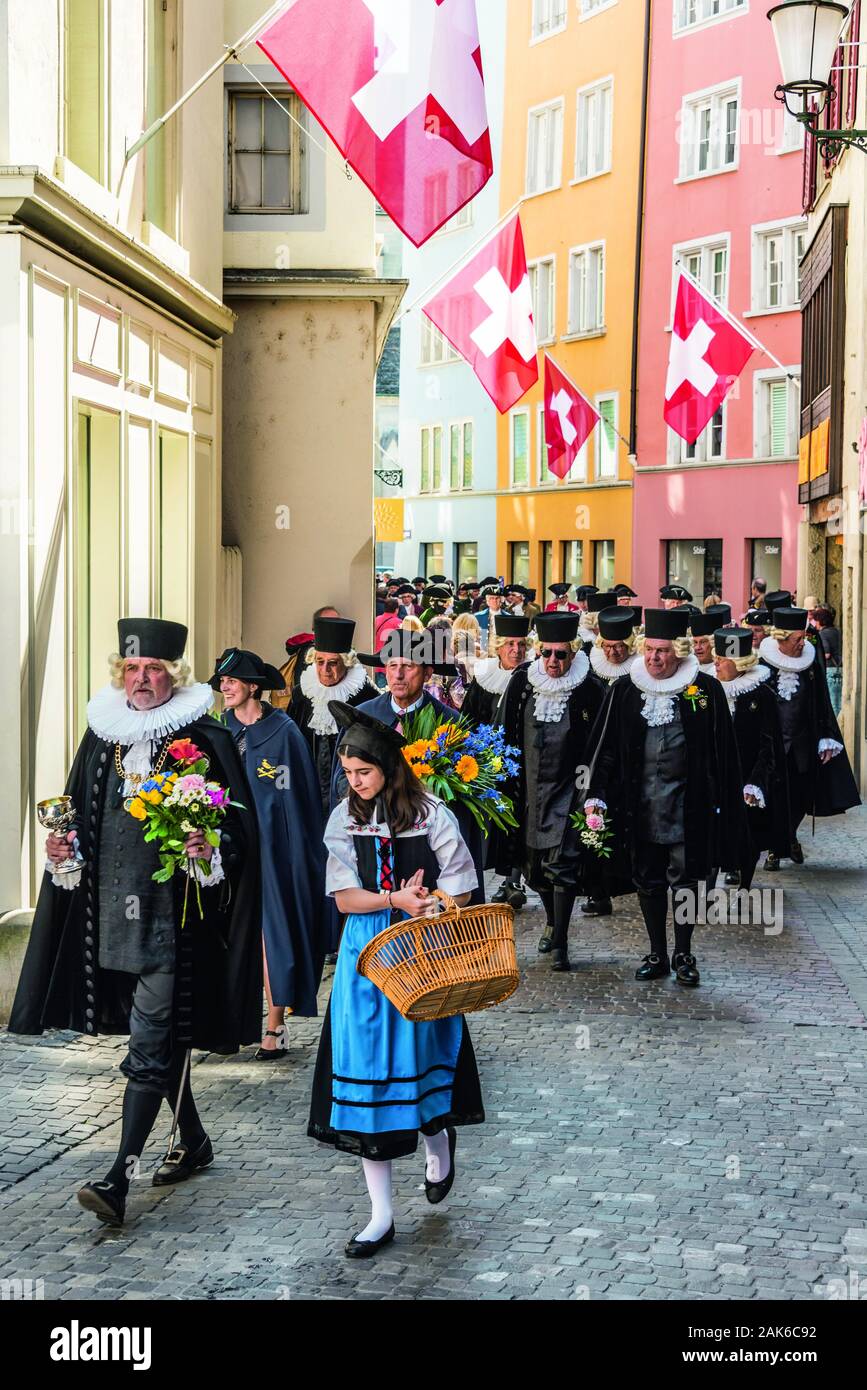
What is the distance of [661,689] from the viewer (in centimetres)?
1039

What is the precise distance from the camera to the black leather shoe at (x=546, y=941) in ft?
36.2

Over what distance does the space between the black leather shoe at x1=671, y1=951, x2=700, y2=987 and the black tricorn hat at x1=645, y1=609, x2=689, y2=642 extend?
1856 millimetres

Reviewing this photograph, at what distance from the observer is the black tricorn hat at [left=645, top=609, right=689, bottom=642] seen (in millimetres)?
10531

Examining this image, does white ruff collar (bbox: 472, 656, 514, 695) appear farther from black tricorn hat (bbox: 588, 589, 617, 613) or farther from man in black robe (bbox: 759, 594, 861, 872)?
black tricorn hat (bbox: 588, 589, 617, 613)

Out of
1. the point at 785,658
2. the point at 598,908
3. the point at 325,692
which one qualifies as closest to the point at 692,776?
the point at 325,692

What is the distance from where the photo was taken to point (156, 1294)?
5.48 metres

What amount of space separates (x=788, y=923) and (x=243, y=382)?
8.76 metres

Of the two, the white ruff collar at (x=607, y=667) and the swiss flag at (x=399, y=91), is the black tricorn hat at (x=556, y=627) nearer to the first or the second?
the white ruff collar at (x=607, y=667)

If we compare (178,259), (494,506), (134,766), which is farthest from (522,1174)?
(494,506)

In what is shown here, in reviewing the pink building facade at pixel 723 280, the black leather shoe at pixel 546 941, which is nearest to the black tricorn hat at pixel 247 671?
the black leather shoe at pixel 546 941

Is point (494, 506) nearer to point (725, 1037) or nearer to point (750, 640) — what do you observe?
point (750, 640)

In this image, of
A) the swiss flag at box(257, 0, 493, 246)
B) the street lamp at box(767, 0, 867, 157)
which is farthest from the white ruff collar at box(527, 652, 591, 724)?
the street lamp at box(767, 0, 867, 157)

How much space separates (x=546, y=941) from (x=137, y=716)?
508cm

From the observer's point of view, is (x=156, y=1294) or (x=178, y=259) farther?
(x=178, y=259)
